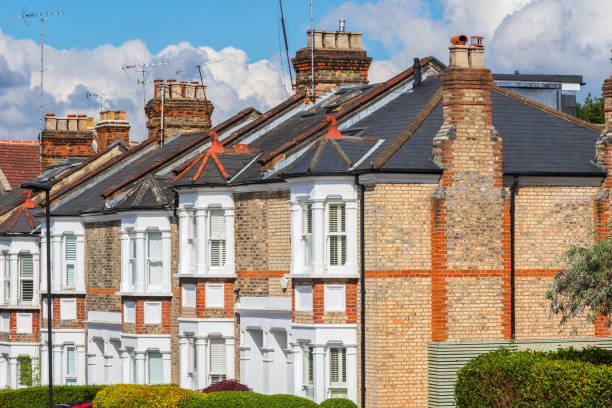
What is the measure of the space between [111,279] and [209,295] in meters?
7.07

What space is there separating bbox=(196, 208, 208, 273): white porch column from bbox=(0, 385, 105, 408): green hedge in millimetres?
6190

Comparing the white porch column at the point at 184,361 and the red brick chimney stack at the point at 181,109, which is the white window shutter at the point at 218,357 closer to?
the white porch column at the point at 184,361

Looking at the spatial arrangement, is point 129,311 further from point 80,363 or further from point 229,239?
point 229,239

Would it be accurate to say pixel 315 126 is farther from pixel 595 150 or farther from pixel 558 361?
pixel 558 361

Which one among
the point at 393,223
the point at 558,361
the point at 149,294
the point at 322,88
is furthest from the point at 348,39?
the point at 558,361

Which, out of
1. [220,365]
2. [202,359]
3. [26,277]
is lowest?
[220,365]

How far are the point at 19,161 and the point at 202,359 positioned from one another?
1130 inches

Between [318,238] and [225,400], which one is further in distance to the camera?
[318,238]

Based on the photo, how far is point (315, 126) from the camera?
3809 cm

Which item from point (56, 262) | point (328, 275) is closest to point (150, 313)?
point (56, 262)

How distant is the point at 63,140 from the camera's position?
57.7 m

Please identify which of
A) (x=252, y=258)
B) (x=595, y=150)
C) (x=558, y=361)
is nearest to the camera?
(x=558, y=361)

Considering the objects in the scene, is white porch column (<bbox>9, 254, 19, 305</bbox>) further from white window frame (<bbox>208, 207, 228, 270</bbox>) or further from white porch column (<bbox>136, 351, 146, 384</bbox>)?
white window frame (<bbox>208, 207, 228, 270</bbox>)

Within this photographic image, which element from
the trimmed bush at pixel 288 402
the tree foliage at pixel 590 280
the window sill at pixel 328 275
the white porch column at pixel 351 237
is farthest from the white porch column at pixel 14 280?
the tree foliage at pixel 590 280
